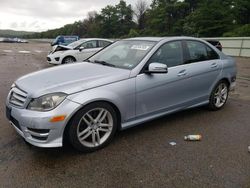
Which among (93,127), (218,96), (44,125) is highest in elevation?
(44,125)

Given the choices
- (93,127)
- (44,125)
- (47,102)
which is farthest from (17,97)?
(93,127)

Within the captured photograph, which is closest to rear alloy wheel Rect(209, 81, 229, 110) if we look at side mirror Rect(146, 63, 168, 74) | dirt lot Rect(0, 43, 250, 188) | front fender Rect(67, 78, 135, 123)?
dirt lot Rect(0, 43, 250, 188)

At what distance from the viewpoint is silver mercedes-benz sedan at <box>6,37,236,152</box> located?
270 cm

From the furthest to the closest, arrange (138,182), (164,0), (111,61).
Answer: (164,0)
(111,61)
(138,182)

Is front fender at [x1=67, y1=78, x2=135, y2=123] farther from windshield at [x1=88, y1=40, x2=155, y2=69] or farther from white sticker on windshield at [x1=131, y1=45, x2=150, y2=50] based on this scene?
white sticker on windshield at [x1=131, y1=45, x2=150, y2=50]

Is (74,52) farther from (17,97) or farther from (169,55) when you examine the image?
(17,97)

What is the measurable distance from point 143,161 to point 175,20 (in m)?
48.6

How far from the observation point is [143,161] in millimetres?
2844

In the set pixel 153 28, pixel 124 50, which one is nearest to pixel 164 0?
pixel 153 28

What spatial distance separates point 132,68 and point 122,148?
1.14m

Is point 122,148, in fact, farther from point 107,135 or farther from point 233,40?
point 233,40

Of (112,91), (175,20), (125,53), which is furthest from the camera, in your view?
(175,20)

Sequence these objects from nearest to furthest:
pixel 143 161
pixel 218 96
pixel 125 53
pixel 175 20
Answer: pixel 143 161 < pixel 125 53 < pixel 218 96 < pixel 175 20

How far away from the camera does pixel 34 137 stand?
8.91ft
